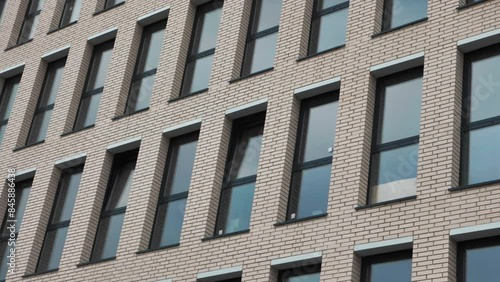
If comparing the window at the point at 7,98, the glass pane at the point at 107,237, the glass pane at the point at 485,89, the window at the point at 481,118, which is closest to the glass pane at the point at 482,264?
the window at the point at 481,118

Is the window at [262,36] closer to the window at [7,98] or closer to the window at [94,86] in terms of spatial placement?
the window at [94,86]

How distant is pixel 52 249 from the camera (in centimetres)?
2136

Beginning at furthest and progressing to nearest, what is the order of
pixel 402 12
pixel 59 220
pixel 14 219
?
pixel 14 219, pixel 59 220, pixel 402 12

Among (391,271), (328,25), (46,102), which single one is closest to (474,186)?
(391,271)

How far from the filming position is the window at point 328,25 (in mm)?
19203

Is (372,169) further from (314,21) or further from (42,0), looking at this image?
(42,0)

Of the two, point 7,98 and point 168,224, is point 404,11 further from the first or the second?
point 7,98

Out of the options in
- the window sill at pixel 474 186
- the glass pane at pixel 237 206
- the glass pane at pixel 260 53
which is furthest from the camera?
the glass pane at pixel 260 53

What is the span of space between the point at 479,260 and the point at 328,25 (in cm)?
636

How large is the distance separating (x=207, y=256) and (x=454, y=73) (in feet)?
17.7

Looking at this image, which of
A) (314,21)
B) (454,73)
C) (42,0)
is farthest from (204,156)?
(42,0)

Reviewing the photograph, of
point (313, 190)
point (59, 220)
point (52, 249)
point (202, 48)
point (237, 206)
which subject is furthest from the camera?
point (59, 220)

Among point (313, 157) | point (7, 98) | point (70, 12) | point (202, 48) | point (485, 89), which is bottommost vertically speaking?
point (313, 157)

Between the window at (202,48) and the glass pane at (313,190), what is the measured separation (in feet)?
11.7
